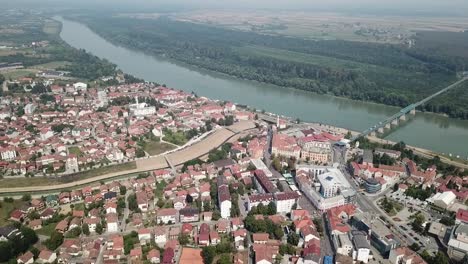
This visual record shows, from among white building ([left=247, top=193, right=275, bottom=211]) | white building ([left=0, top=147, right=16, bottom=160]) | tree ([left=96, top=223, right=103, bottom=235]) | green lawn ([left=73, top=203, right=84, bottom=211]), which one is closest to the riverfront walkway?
green lawn ([left=73, top=203, right=84, bottom=211])

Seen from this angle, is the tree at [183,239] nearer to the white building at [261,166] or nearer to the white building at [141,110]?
the white building at [261,166]

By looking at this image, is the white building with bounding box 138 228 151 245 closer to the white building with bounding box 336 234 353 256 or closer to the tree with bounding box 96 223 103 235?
the tree with bounding box 96 223 103 235

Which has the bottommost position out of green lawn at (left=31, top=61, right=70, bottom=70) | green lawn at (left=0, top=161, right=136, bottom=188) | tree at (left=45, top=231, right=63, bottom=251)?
green lawn at (left=0, top=161, right=136, bottom=188)

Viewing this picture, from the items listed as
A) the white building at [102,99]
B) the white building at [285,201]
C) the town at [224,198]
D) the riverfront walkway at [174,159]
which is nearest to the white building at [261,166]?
the town at [224,198]

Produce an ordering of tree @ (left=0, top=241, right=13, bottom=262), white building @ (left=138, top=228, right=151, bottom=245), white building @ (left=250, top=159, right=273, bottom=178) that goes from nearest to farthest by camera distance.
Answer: tree @ (left=0, top=241, right=13, bottom=262) < white building @ (left=138, top=228, right=151, bottom=245) < white building @ (left=250, top=159, right=273, bottom=178)

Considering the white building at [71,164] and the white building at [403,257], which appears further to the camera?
the white building at [71,164]

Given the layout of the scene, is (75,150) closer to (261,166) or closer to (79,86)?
(261,166)

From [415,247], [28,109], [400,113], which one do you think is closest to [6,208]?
[28,109]
